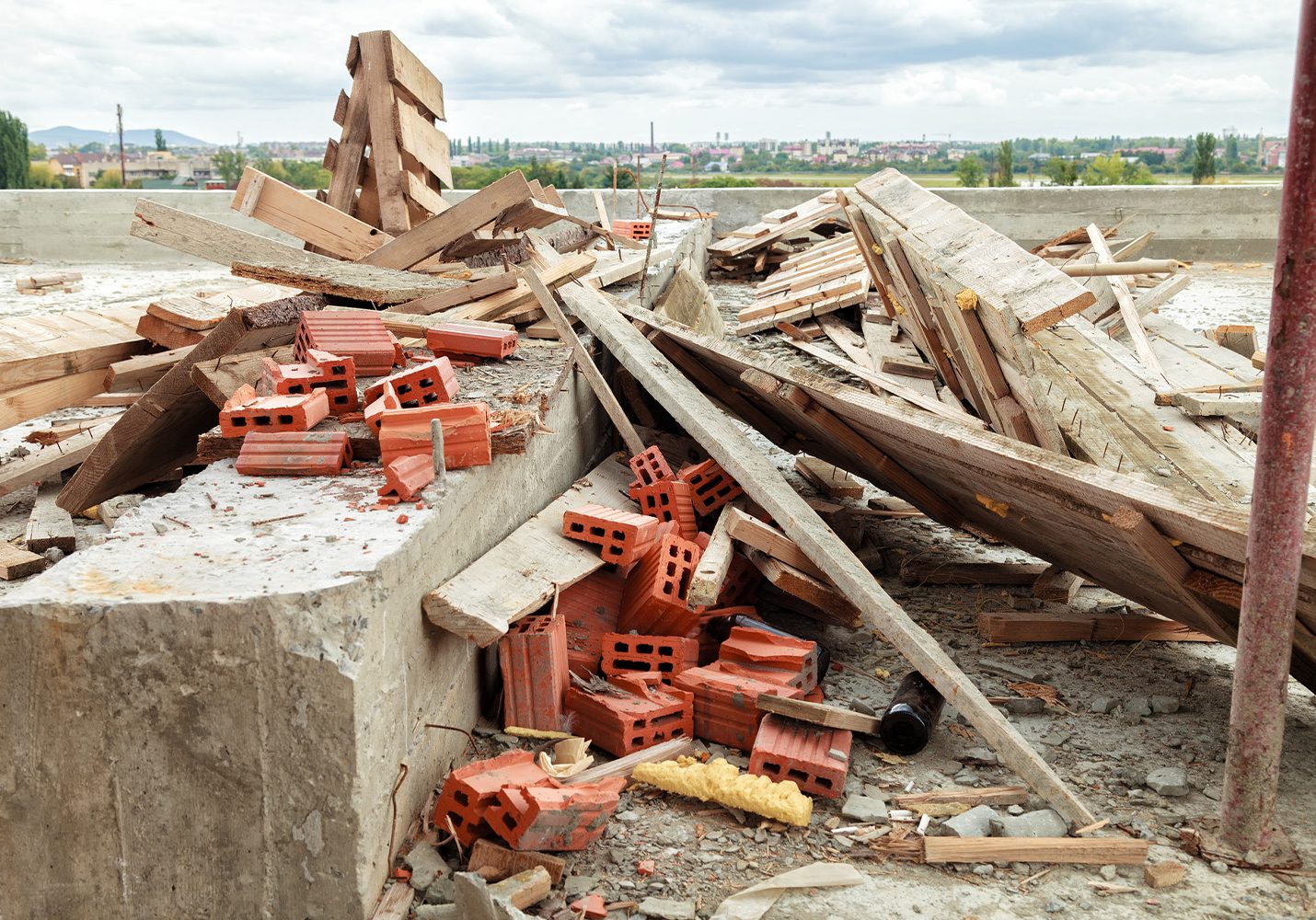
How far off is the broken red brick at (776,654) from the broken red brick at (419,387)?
1.51 metres

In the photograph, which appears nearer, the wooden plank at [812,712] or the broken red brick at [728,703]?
the wooden plank at [812,712]

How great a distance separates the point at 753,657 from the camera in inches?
162

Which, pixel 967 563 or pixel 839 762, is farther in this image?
pixel 967 563

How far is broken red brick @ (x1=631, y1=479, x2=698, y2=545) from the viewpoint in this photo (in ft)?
16.5

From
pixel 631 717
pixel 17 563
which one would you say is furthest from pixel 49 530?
pixel 631 717

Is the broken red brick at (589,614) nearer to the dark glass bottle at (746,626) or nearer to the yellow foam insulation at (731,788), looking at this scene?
the dark glass bottle at (746,626)

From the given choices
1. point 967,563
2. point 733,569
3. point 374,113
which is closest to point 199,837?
point 733,569

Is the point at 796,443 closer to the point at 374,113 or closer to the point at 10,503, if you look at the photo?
the point at 374,113

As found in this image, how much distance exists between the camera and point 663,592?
14.3ft

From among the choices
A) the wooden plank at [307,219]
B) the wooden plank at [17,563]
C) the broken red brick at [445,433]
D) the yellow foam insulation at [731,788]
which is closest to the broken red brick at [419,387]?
the broken red brick at [445,433]

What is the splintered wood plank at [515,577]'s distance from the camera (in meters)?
3.27

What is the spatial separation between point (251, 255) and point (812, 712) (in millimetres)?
3816

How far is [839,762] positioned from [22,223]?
54.0 ft

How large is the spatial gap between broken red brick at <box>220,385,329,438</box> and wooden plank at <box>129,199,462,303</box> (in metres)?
1.60
